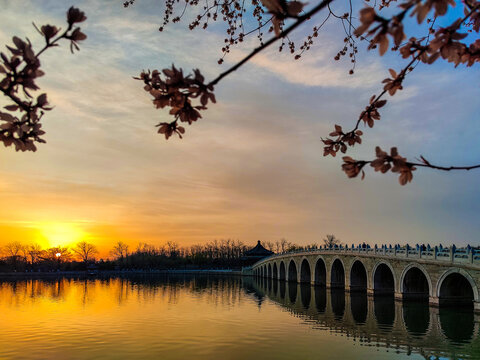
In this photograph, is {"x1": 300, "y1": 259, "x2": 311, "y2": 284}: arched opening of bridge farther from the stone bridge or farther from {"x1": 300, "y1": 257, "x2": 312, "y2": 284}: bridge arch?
the stone bridge

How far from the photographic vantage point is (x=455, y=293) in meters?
29.8

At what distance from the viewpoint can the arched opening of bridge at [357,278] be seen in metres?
45.1

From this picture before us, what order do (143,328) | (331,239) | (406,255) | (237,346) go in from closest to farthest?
(237,346)
(143,328)
(406,255)
(331,239)

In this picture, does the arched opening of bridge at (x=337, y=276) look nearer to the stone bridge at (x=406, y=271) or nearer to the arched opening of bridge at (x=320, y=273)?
the stone bridge at (x=406, y=271)

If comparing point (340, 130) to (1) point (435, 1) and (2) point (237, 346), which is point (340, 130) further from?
(2) point (237, 346)

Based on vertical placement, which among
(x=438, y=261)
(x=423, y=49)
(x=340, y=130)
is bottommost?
(x=438, y=261)

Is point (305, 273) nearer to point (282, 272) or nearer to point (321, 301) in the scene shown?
point (282, 272)

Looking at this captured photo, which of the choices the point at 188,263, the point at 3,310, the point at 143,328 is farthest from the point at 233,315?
the point at 188,263

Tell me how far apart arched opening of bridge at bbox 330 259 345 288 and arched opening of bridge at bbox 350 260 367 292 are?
14.5 feet

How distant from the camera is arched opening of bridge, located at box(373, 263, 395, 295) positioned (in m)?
39.9

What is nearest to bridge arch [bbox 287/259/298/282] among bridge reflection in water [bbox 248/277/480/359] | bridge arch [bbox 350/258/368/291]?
bridge arch [bbox 350/258/368/291]

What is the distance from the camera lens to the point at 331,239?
128250mm

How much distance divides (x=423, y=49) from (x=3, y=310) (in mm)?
36495

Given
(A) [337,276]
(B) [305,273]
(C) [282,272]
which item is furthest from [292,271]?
(A) [337,276]
